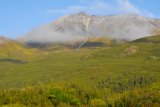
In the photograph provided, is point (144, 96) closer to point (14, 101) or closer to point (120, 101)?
point (120, 101)

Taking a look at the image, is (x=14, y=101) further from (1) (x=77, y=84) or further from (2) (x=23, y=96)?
(1) (x=77, y=84)

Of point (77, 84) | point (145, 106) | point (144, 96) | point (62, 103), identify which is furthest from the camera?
point (77, 84)

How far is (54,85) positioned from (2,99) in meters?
15.1

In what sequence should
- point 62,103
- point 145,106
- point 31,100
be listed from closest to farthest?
point 145,106, point 62,103, point 31,100

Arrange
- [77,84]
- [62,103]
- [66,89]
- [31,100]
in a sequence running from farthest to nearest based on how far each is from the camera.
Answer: [77,84] → [66,89] → [31,100] → [62,103]

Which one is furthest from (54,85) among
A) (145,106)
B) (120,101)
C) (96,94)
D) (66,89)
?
(145,106)

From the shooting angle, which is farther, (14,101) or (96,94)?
(96,94)

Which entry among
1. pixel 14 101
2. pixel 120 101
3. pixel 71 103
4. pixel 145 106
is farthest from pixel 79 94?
pixel 145 106

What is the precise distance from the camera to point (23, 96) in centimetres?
11431

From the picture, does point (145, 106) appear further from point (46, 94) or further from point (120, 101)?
point (46, 94)

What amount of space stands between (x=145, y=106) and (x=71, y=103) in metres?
41.3

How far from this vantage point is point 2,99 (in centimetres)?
11375

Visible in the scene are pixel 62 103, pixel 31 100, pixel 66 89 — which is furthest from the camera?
pixel 66 89

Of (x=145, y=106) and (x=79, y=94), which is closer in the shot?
(x=145, y=106)
